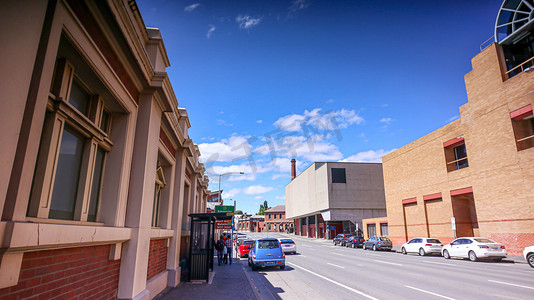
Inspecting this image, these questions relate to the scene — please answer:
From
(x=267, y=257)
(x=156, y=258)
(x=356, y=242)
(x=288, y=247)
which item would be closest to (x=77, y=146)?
(x=156, y=258)

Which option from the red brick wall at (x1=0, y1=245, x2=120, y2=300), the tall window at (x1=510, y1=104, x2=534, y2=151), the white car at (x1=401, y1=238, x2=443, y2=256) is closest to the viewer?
the red brick wall at (x1=0, y1=245, x2=120, y2=300)

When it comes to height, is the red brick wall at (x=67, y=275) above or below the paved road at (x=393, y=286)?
above

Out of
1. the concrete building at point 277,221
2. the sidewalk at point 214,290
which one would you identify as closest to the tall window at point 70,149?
the sidewalk at point 214,290

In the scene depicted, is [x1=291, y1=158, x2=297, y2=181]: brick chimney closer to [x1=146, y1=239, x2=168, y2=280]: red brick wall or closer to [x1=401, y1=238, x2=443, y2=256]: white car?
[x1=401, y1=238, x2=443, y2=256]: white car

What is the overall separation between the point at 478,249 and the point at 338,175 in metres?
37.0

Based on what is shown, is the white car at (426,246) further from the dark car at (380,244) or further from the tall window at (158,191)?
the tall window at (158,191)

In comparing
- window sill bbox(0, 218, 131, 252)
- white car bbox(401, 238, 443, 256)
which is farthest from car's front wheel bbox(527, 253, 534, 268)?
window sill bbox(0, 218, 131, 252)

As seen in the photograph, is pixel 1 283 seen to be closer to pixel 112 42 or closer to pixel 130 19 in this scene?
pixel 112 42

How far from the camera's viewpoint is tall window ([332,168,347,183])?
5491 centimetres

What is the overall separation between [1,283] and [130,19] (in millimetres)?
4148

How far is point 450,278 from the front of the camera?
11.5 meters

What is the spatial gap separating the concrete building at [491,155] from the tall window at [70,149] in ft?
82.8

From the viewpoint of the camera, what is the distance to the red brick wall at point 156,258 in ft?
24.4

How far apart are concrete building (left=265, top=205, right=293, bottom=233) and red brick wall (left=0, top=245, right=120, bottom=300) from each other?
98.9 metres
